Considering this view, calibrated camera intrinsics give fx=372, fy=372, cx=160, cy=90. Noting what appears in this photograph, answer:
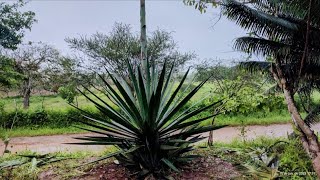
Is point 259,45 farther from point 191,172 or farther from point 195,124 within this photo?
point 191,172

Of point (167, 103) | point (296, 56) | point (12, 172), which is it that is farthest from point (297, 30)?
point (12, 172)

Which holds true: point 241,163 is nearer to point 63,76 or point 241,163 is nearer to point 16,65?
point 63,76

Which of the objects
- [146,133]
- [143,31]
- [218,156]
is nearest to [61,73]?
[143,31]

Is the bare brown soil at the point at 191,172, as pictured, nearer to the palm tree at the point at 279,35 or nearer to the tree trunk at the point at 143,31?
the palm tree at the point at 279,35

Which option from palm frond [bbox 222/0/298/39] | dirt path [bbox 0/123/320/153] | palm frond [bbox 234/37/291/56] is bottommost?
dirt path [bbox 0/123/320/153]

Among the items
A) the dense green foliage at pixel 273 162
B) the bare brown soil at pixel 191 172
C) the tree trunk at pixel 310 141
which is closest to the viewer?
the tree trunk at pixel 310 141

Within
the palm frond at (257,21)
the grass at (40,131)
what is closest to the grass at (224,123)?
the grass at (40,131)

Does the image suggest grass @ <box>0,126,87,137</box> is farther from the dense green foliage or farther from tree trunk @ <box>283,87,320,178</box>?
tree trunk @ <box>283,87,320,178</box>

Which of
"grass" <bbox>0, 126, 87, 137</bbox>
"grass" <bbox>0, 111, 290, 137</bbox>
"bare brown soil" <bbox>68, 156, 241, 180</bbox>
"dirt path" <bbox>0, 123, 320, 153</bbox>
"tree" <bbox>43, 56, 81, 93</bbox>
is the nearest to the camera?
"bare brown soil" <bbox>68, 156, 241, 180</bbox>

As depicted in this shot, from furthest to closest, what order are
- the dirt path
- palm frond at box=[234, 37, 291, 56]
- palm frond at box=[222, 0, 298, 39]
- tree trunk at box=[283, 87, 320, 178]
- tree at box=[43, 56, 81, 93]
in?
1. tree at box=[43, 56, 81, 93]
2. the dirt path
3. palm frond at box=[234, 37, 291, 56]
4. palm frond at box=[222, 0, 298, 39]
5. tree trunk at box=[283, 87, 320, 178]

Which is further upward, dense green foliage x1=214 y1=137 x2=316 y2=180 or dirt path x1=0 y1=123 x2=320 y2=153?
dense green foliage x1=214 y1=137 x2=316 y2=180

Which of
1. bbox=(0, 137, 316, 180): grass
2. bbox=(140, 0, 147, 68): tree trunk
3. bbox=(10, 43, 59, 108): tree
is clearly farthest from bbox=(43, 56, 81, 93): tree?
bbox=(0, 137, 316, 180): grass

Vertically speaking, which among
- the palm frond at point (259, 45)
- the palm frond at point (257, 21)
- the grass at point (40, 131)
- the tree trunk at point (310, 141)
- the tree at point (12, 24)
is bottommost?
the grass at point (40, 131)

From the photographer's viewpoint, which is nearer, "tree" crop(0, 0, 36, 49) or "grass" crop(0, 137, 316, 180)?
"grass" crop(0, 137, 316, 180)
